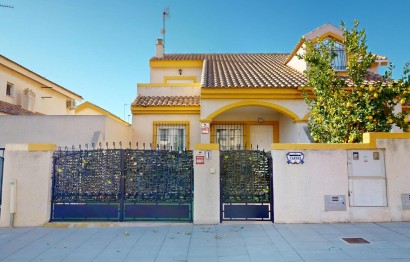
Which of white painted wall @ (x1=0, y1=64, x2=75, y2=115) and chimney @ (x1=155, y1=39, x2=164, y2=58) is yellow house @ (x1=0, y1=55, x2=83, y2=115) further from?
chimney @ (x1=155, y1=39, x2=164, y2=58)

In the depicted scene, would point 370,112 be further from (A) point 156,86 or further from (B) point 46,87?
(B) point 46,87

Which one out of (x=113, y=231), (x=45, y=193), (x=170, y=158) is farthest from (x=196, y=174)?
(x=45, y=193)

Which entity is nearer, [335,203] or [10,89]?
[335,203]

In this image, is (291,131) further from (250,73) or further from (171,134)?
(171,134)

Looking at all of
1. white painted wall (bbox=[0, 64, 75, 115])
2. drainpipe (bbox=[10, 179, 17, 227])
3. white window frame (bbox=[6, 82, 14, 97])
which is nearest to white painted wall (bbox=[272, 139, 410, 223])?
drainpipe (bbox=[10, 179, 17, 227])

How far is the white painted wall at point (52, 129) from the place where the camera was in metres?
11.9

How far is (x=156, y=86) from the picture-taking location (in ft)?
50.2

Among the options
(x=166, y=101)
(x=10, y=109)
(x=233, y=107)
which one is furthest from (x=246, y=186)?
(x=10, y=109)

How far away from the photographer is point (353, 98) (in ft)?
28.1

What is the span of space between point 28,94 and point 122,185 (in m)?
14.7

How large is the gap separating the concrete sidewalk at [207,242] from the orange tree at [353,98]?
284cm

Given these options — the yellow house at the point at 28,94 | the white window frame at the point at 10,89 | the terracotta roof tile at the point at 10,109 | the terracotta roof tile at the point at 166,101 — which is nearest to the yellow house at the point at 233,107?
the terracotta roof tile at the point at 166,101

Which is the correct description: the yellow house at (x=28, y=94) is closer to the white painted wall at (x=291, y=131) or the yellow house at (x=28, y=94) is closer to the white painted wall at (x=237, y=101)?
the white painted wall at (x=237, y=101)

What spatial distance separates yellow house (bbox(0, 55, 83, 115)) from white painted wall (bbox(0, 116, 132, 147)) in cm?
308
